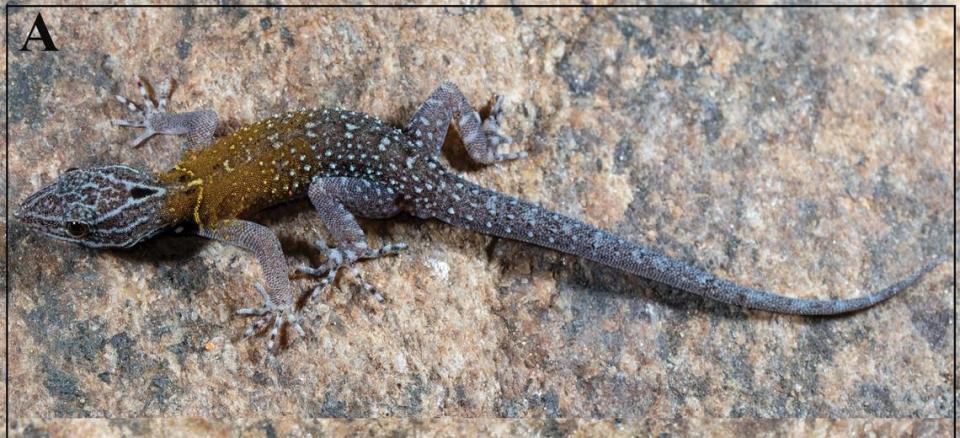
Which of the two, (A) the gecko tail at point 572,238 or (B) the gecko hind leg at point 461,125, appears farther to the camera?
(B) the gecko hind leg at point 461,125

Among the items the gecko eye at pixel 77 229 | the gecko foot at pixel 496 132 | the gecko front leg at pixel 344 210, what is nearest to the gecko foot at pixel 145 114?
the gecko eye at pixel 77 229

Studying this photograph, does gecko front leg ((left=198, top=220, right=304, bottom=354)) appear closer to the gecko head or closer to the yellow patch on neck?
the yellow patch on neck

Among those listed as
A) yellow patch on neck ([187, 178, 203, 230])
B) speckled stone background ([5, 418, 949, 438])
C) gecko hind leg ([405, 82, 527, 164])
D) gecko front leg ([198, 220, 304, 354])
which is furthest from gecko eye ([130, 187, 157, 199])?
gecko hind leg ([405, 82, 527, 164])

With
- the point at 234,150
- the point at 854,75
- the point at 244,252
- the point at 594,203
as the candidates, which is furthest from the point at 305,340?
the point at 854,75

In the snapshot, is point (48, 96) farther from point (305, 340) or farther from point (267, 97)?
point (305, 340)

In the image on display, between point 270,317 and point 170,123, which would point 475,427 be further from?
point 170,123

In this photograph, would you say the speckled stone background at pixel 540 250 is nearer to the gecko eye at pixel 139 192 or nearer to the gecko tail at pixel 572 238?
the gecko tail at pixel 572 238
